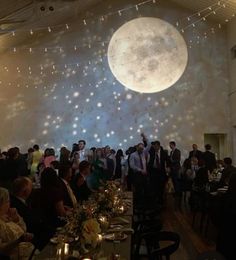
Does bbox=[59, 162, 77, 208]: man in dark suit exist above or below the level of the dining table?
above

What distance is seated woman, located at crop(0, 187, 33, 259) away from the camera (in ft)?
10.2

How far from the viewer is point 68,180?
18.1ft

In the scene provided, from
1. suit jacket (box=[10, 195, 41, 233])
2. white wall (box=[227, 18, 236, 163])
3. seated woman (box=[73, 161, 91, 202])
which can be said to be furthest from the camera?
white wall (box=[227, 18, 236, 163])

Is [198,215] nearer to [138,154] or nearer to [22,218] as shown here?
[138,154]

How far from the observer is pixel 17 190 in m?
3.93

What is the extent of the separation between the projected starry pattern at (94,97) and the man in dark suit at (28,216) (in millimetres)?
8610

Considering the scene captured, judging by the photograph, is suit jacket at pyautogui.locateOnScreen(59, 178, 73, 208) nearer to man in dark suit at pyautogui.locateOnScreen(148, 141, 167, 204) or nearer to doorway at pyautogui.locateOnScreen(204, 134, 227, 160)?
man in dark suit at pyautogui.locateOnScreen(148, 141, 167, 204)

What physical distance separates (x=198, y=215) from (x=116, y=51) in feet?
20.7

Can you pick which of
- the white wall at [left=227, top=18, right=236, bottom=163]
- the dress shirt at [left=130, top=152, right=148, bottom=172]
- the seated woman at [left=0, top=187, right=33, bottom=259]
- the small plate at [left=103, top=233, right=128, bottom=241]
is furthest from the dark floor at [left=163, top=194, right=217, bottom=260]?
the white wall at [left=227, top=18, right=236, bottom=163]

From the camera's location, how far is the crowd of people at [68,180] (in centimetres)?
355

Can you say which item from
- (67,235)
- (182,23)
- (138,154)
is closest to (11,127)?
(138,154)

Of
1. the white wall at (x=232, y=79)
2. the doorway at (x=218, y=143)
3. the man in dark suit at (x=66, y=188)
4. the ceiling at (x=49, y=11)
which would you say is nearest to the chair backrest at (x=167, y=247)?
the man in dark suit at (x=66, y=188)

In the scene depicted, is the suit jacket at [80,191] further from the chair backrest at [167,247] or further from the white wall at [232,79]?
the white wall at [232,79]

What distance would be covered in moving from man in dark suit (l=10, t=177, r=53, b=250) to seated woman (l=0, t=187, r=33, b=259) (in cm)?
29
